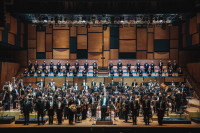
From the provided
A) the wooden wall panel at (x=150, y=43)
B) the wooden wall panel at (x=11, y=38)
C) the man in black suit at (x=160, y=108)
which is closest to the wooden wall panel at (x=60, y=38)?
the wooden wall panel at (x=11, y=38)

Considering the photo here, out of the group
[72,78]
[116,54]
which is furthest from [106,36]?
[72,78]

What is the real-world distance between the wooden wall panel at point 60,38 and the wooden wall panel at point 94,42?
6.82 ft

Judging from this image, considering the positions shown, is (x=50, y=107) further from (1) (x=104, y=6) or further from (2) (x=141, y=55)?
(2) (x=141, y=55)

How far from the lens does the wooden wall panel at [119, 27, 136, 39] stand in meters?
18.5

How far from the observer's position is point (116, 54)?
1839 cm

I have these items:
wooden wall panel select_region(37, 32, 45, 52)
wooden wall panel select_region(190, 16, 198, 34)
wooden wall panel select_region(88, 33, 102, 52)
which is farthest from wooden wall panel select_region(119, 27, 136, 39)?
wooden wall panel select_region(37, 32, 45, 52)

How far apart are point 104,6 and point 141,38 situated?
25.0 feet

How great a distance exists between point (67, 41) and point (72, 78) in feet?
12.7

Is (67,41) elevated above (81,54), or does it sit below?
above

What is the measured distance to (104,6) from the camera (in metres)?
11.8

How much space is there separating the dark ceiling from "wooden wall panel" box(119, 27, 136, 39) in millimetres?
6569

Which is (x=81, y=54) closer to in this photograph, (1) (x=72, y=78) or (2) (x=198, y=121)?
(1) (x=72, y=78)

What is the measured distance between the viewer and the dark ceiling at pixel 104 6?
38.3 ft
